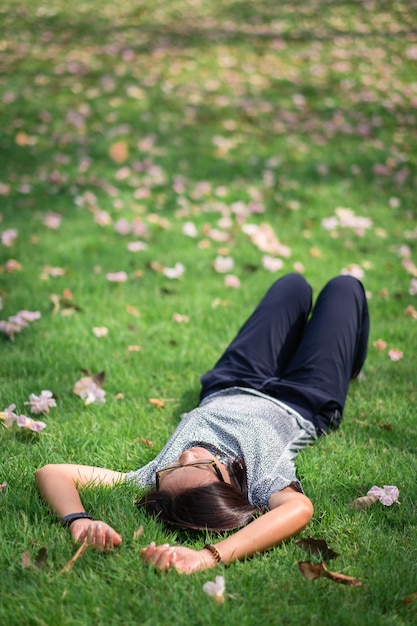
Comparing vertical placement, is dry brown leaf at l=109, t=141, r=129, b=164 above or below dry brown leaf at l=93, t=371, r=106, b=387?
below

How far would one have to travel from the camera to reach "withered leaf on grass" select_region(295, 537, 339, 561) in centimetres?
215

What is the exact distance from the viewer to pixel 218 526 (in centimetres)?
226

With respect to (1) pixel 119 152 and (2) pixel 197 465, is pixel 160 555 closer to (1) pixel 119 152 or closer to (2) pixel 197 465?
(2) pixel 197 465

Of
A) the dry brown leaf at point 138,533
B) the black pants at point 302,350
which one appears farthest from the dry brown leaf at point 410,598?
the black pants at point 302,350

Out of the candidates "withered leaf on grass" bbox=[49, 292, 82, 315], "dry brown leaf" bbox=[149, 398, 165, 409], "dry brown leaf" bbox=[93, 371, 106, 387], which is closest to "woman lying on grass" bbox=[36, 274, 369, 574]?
"dry brown leaf" bbox=[149, 398, 165, 409]

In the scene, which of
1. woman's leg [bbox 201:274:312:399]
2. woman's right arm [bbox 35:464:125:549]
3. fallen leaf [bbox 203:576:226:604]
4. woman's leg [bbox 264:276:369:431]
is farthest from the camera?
woman's leg [bbox 201:274:312:399]

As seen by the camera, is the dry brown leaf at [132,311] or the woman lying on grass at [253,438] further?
the dry brown leaf at [132,311]

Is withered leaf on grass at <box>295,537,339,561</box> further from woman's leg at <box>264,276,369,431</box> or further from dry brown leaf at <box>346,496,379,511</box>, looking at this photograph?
woman's leg at <box>264,276,369,431</box>

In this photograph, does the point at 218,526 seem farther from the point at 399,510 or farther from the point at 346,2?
the point at 346,2

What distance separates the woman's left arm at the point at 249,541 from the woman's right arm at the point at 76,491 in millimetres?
152

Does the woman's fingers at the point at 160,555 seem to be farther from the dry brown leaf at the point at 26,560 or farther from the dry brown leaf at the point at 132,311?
the dry brown leaf at the point at 132,311

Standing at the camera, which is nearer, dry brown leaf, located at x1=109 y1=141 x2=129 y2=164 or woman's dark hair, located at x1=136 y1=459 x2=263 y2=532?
woman's dark hair, located at x1=136 y1=459 x2=263 y2=532

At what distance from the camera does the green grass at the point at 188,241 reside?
2.02m

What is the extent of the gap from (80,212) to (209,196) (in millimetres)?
1129
